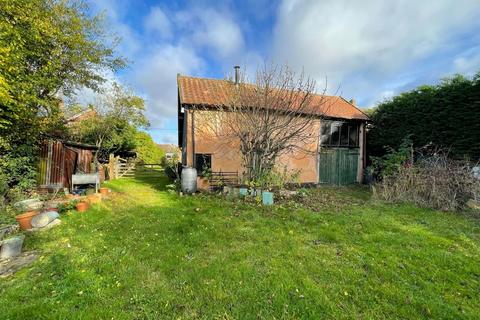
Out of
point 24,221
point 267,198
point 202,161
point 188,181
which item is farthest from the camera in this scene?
point 202,161

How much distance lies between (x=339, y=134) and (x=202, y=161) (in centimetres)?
836

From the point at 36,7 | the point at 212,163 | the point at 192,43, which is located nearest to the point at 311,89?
the point at 212,163

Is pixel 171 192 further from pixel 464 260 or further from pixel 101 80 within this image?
pixel 464 260

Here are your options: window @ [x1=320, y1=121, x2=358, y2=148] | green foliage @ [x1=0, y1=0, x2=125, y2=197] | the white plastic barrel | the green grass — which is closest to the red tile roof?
window @ [x1=320, y1=121, x2=358, y2=148]

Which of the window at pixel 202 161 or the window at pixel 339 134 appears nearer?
the window at pixel 202 161

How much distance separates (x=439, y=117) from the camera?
10414 mm

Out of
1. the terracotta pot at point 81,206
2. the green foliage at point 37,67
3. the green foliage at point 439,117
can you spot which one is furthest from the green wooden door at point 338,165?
the green foliage at point 37,67

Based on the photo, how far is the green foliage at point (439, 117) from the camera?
30.4 ft

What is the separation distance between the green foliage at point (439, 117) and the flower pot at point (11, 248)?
13.5 metres

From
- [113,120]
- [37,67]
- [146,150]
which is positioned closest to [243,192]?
[37,67]

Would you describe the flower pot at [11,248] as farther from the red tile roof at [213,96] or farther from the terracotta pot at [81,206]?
the red tile roof at [213,96]

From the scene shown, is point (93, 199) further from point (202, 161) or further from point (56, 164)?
point (202, 161)

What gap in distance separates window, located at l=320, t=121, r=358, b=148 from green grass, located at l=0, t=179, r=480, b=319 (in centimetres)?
787

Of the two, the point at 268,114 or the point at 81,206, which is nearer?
the point at 81,206
